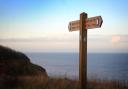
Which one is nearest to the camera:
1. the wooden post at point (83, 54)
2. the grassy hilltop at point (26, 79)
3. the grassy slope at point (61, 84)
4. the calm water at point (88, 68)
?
the wooden post at point (83, 54)

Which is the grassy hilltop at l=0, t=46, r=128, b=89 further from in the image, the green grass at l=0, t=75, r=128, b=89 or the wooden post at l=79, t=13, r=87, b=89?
the wooden post at l=79, t=13, r=87, b=89

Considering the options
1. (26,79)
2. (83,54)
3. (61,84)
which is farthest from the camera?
(26,79)

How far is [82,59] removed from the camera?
8727 millimetres

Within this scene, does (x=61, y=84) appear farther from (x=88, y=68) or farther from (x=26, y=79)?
(x=88, y=68)

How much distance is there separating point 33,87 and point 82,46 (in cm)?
212

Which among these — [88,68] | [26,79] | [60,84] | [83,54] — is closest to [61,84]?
[60,84]

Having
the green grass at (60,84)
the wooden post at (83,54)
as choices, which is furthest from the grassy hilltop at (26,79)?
the wooden post at (83,54)

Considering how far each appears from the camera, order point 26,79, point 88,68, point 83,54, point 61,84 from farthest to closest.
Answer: point 88,68 < point 26,79 < point 61,84 < point 83,54

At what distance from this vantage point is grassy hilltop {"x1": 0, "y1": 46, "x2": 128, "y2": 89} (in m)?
9.68

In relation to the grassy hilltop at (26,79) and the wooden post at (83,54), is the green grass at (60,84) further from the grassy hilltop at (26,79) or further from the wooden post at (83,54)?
the wooden post at (83,54)

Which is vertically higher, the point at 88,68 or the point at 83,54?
the point at 83,54

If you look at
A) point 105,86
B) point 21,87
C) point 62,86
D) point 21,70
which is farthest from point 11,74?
point 105,86

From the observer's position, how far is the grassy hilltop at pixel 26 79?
31.8 ft

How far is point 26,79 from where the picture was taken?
11133 mm
